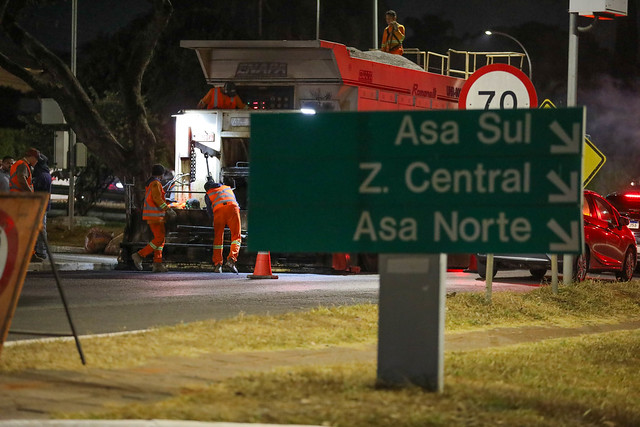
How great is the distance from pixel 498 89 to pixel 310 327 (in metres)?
3.54

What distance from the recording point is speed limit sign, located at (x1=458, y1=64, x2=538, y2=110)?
1240 centimetres

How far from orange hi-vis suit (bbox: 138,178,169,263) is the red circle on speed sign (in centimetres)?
985

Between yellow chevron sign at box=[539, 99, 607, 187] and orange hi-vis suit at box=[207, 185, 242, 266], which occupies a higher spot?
yellow chevron sign at box=[539, 99, 607, 187]

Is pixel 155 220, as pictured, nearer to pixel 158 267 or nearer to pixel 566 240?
pixel 158 267

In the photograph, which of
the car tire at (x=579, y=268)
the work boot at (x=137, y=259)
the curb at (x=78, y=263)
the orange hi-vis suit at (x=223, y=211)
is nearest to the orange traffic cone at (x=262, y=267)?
the orange hi-vis suit at (x=223, y=211)

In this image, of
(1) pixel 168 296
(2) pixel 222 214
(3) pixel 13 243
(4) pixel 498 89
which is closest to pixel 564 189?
(3) pixel 13 243

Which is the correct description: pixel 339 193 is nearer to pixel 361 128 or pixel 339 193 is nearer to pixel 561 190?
pixel 361 128

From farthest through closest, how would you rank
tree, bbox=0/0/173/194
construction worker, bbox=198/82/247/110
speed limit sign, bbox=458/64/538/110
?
tree, bbox=0/0/173/194, construction worker, bbox=198/82/247/110, speed limit sign, bbox=458/64/538/110

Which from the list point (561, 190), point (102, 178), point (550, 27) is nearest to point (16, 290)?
point (561, 190)

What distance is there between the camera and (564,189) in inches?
288

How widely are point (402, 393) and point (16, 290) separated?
9.62 feet

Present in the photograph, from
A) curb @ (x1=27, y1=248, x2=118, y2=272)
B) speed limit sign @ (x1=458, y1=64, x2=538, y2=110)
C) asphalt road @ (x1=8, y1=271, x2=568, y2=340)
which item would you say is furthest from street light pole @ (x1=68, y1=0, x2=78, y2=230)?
speed limit sign @ (x1=458, y1=64, x2=538, y2=110)

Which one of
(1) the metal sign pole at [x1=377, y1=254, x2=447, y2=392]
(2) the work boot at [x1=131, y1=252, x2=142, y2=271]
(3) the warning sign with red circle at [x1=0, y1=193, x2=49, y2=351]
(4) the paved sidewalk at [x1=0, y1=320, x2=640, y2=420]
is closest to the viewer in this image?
(4) the paved sidewalk at [x1=0, y1=320, x2=640, y2=420]

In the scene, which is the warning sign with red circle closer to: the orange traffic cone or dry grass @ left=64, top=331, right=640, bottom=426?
dry grass @ left=64, top=331, right=640, bottom=426
